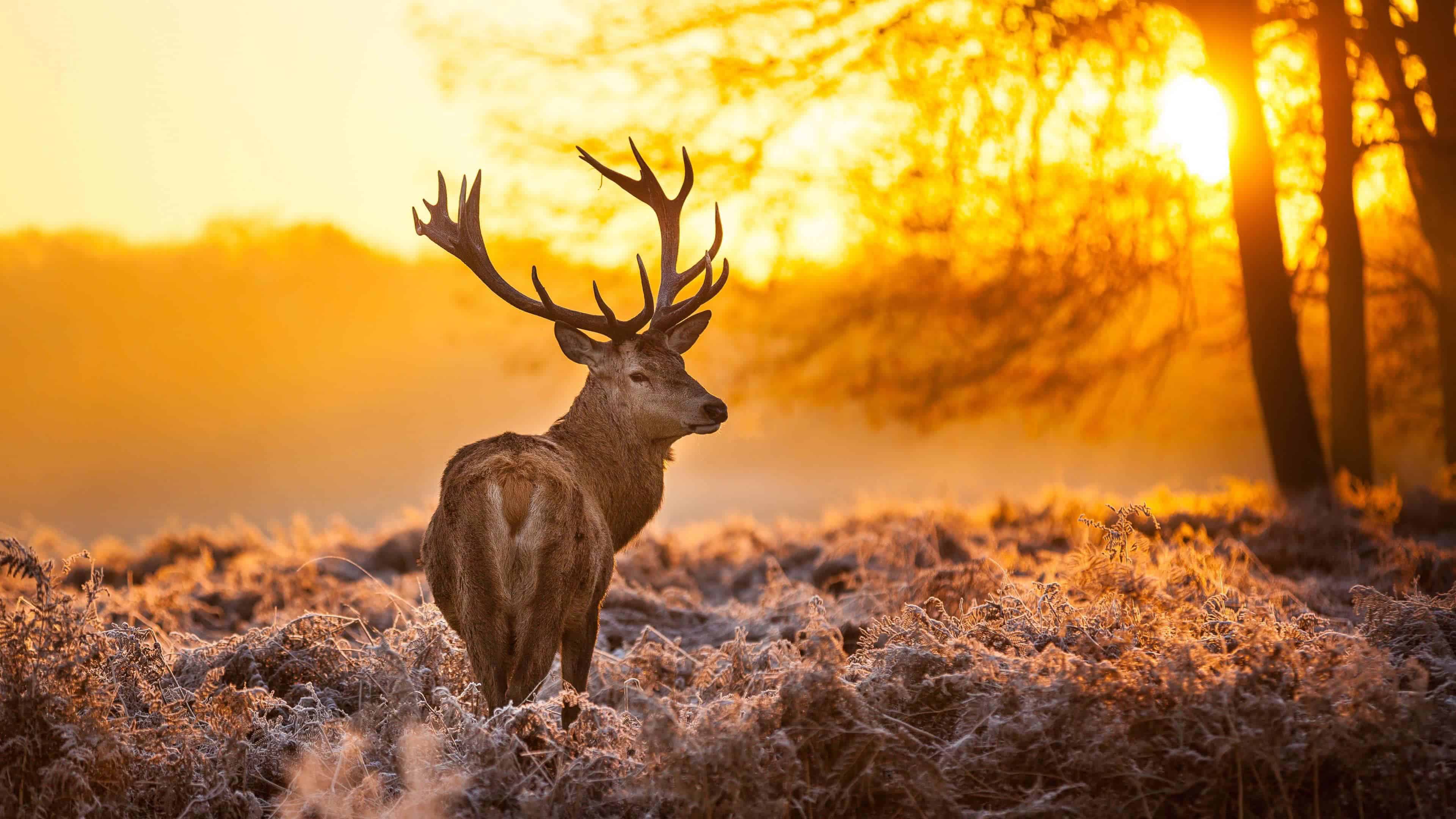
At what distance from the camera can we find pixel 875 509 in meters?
15.3

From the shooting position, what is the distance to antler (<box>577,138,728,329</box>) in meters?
7.07

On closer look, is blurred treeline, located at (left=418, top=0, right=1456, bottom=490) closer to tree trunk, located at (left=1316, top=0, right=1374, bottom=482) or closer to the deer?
tree trunk, located at (left=1316, top=0, right=1374, bottom=482)

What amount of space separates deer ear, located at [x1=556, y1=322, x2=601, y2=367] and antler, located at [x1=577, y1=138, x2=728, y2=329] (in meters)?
0.40

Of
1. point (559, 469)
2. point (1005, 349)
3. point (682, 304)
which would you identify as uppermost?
point (1005, 349)

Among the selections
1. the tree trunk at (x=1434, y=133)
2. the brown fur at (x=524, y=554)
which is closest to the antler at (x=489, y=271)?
the brown fur at (x=524, y=554)

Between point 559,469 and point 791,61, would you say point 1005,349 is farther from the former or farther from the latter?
point 559,469

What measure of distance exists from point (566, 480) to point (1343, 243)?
11306 mm

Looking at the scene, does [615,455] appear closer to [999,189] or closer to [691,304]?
[691,304]

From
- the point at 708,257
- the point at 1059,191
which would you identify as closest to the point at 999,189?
the point at 1059,191

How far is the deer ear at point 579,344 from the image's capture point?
675 centimetres

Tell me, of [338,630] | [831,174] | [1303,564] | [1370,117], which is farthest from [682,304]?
[1370,117]

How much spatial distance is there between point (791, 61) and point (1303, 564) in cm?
743

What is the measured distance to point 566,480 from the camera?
18.2ft

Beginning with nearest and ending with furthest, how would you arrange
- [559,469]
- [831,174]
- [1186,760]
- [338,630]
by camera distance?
1. [1186,760]
2. [559,469]
3. [338,630]
4. [831,174]
